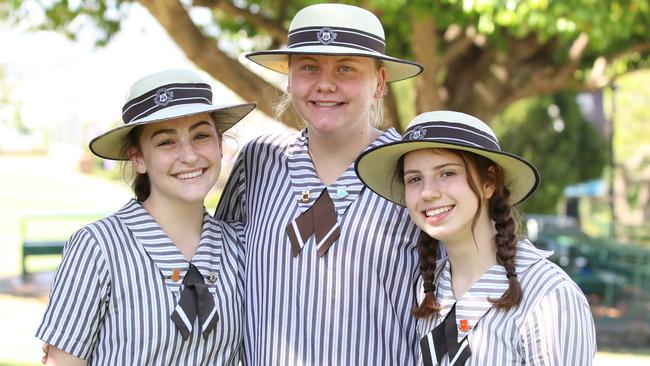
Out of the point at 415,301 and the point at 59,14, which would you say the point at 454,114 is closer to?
the point at 415,301

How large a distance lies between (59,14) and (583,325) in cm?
774

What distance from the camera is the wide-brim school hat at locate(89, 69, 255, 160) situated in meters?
2.95

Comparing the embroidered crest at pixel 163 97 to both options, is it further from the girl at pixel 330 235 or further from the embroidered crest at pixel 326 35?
the embroidered crest at pixel 326 35

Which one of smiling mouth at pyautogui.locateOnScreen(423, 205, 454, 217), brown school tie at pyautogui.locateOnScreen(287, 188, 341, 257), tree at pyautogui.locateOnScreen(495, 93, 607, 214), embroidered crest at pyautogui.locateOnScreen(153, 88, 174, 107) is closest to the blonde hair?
brown school tie at pyautogui.locateOnScreen(287, 188, 341, 257)

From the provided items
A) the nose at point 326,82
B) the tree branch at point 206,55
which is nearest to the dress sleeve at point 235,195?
the nose at point 326,82

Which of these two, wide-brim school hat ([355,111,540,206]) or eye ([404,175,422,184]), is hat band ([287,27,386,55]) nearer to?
wide-brim school hat ([355,111,540,206])

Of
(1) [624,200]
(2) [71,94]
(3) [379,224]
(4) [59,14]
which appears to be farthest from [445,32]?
(2) [71,94]

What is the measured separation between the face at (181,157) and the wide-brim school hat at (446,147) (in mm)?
486

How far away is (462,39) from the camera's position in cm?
952

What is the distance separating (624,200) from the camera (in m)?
26.9

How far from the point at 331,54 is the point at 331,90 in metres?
0.12

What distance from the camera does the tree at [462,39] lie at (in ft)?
22.6

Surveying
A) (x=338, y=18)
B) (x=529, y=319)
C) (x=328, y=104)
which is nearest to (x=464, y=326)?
(x=529, y=319)

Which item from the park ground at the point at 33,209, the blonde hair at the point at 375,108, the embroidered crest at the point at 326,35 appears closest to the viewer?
the embroidered crest at the point at 326,35
